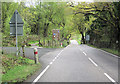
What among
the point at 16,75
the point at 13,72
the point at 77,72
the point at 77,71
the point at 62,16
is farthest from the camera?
the point at 62,16

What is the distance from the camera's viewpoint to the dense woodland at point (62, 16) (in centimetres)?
1783

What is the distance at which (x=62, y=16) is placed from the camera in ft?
123

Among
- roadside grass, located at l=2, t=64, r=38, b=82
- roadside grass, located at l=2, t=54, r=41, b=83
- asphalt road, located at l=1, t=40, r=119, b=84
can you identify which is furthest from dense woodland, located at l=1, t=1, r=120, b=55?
asphalt road, located at l=1, t=40, r=119, b=84

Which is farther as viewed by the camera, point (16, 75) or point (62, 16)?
point (62, 16)

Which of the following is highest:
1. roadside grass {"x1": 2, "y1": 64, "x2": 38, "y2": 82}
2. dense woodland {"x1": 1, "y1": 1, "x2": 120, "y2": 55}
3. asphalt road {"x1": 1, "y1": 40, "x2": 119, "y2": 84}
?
dense woodland {"x1": 1, "y1": 1, "x2": 120, "y2": 55}

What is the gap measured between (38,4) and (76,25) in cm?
2631

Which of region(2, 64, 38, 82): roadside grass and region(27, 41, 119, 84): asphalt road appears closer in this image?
region(2, 64, 38, 82): roadside grass

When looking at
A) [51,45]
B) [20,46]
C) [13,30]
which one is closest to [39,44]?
[51,45]

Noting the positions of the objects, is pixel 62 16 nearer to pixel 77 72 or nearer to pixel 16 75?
pixel 77 72

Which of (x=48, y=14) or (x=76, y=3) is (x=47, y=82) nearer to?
(x=76, y=3)

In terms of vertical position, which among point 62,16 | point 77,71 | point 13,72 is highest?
point 62,16

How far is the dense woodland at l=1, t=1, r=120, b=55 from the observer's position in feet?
58.5

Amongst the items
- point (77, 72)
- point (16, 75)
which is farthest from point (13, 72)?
point (77, 72)

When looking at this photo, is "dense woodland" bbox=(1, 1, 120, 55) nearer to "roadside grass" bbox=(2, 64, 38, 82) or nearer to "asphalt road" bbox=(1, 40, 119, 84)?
"roadside grass" bbox=(2, 64, 38, 82)
